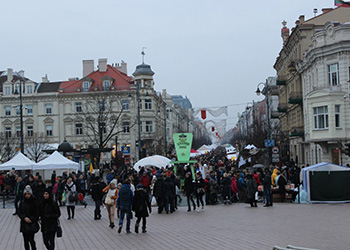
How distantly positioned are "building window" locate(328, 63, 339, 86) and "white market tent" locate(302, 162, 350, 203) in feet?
57.2

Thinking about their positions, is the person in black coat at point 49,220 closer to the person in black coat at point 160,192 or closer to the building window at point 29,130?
the person in black coat at point 160,192

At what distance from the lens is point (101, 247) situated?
12.5 meters

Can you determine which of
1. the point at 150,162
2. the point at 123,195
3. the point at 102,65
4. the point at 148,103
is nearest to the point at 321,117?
the point at 150,162

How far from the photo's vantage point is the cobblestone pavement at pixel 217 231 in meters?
12.6

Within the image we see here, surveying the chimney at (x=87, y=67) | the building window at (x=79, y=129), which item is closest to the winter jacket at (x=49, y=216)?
the building window at (x=79, y=129)

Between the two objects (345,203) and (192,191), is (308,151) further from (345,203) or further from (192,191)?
(192,191)

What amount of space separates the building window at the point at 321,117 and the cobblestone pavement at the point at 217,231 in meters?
18.8

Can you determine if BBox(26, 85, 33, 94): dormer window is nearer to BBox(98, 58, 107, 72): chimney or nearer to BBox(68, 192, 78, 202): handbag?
BBox(98, 58, 107, 72): chimney

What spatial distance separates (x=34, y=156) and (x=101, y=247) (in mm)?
38198

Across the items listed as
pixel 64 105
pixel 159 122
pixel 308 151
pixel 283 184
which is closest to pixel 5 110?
pixel 64 105

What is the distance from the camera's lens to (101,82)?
7556cm

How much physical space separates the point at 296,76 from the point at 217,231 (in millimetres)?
39359

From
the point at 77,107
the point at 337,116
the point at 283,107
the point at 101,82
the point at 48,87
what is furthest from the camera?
the point at 48,87

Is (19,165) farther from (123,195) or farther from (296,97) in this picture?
(296,97)
